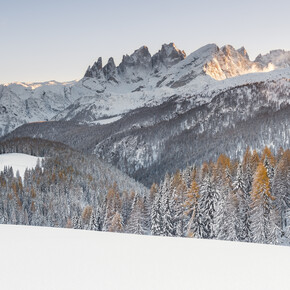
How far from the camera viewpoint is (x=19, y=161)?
120 metres

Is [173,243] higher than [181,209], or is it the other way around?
[173,243]

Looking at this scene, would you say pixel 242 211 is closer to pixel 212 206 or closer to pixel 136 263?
pixel 212 206

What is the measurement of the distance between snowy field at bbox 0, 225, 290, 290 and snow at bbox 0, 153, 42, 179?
108 metres

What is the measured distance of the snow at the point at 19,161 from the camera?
371 feet

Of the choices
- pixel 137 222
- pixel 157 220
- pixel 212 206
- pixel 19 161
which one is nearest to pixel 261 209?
pixel 212 206

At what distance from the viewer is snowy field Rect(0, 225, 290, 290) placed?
6.03 m

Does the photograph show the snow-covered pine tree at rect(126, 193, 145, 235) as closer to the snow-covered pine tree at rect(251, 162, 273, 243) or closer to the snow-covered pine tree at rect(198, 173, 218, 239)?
the snow-covered pine tree at rect(198, 173, 218, 239)

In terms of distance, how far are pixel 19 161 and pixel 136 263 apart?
125290mm

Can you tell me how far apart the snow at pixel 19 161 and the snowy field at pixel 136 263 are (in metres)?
108

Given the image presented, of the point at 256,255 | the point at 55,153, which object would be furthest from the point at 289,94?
the point at 256,255

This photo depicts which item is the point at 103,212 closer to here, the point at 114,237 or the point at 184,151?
the point at 114,237

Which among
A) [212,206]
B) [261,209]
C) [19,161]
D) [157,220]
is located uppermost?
[19,161]

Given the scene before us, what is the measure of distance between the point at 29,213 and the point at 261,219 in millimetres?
74053

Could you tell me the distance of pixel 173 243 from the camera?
28.1 ft
